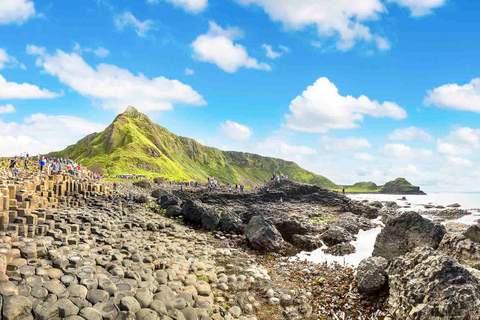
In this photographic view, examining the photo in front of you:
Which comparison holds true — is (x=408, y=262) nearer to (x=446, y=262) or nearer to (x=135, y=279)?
(x=446, y=262)

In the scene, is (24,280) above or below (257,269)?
above

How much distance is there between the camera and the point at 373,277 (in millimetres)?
10852

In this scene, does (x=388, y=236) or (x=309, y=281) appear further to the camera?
(x=388, y=236)

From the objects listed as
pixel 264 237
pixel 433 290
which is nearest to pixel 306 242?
pixel 264 237

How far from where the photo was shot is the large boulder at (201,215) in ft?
79.4

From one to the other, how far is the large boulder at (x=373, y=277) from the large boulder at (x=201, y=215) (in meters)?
14.3

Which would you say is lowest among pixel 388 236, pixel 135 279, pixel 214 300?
pixel 214 300

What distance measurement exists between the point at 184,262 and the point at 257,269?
3.71 m

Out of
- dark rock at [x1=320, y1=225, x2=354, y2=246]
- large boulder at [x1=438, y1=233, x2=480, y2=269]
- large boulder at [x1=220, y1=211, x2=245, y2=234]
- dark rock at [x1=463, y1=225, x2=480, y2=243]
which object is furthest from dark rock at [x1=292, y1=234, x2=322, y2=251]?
dark rock at [x1=463, y1=225, x2=480, y2=243]

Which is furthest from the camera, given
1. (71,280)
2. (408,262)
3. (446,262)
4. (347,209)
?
(347,209)

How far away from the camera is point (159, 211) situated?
32.1m

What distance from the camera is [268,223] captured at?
19656 millimetres

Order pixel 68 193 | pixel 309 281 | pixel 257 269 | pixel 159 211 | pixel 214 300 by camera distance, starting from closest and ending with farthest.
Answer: pixel 214 300
pixel 309 281
pixel 257 269
pixel 68 193
pixel 159 211

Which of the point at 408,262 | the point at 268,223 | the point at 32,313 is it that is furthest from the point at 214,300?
the point at 268,223
